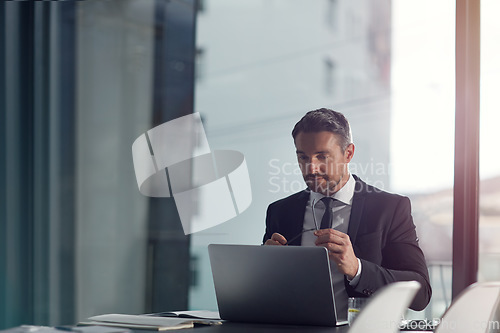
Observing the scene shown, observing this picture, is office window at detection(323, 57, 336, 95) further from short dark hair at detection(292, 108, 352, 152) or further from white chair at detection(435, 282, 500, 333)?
white chair at detection(435, 282, 500, 333)

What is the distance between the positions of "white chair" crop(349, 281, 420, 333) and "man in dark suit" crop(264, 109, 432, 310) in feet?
3.72

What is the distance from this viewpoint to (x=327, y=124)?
3.25 meters

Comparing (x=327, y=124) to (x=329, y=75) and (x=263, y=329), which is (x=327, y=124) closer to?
(x=329, y=75)

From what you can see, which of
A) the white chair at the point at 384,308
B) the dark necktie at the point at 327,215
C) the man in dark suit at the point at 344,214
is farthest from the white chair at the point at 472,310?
the dark necktie at the point at 327,215

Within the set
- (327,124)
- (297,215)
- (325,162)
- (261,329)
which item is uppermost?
(327,124)

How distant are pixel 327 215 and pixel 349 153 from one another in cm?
35

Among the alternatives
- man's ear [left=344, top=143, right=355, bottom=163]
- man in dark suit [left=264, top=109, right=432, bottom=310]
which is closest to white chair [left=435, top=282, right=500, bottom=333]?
man in dark suit [left=264, top=109, right=432, bottom=310]

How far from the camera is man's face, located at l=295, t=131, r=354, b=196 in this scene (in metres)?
3.14

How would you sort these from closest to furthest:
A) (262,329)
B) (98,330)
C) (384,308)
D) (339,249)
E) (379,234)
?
(384,308) → (98,330) → (262,329) → (339,249) → (379,234)

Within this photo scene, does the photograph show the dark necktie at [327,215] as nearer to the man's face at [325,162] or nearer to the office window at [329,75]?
the man's face at [325,162]

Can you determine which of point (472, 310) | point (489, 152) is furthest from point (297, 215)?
point (472, 310)

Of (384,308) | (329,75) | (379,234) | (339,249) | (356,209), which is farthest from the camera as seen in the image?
(329,75)

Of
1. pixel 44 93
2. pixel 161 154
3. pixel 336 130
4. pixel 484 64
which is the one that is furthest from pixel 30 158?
pixel 484 64

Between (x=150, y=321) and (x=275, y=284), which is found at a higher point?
(x=275, y=284)
